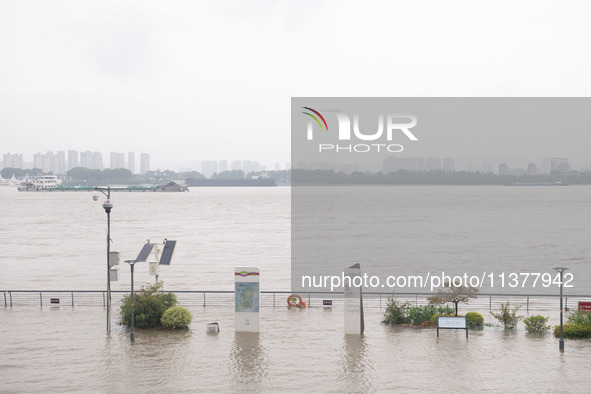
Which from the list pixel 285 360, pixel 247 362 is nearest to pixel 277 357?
pixel 285 360

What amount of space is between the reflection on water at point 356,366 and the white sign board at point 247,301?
349 centimetres

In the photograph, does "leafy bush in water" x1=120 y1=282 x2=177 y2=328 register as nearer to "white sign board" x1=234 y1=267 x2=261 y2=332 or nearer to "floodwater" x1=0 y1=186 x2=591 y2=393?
"floodwater" x1=0 y1=186 x2=591 y2=393

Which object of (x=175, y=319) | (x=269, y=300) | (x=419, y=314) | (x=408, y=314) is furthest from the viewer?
(x=269, y=300)

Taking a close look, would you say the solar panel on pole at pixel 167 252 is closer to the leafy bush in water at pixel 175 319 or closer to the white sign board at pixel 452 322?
the leafy bush in water at pixel 175 319

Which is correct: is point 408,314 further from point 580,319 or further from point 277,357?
point 277,357

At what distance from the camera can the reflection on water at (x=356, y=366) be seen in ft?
55.8

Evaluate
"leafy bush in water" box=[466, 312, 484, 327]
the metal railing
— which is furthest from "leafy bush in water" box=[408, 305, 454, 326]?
the metal railing

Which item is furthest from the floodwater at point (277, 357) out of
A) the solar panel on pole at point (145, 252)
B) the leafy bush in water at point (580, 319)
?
the solar panel on pole at point (145, 252)

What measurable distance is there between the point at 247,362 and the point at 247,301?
417 cm

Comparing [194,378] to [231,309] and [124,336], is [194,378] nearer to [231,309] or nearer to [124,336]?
[124,336]

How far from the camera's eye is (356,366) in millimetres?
18969

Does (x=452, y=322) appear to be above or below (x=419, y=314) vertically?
above

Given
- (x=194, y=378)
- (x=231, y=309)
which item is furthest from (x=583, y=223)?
(x=194, y=378)

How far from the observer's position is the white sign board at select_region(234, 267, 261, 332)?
76.9 ft
